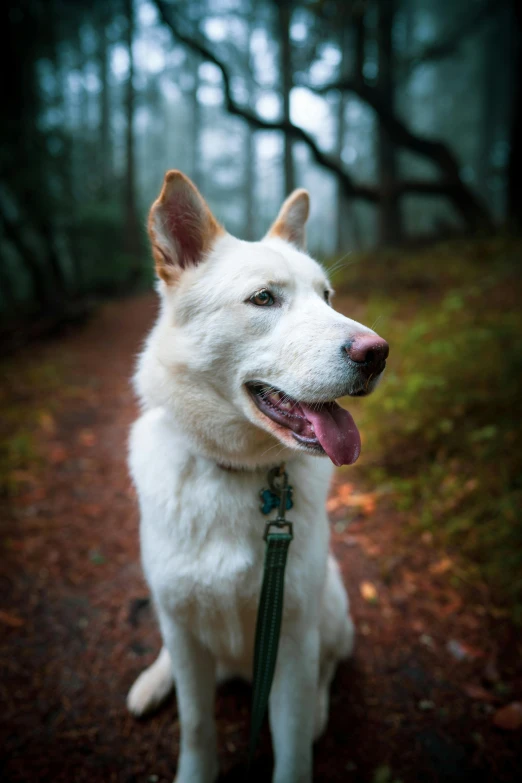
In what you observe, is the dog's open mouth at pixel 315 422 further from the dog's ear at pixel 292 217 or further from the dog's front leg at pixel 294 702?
the dog's ear at pixel 292 217

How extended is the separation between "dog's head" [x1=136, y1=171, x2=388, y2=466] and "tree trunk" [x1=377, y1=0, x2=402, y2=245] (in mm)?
8837

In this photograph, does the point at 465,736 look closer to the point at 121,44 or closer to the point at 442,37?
the point at 442,37

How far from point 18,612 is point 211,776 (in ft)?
5.58

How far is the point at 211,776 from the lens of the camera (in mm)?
1980

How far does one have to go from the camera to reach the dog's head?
4.89 ft

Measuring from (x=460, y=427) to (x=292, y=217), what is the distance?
8.39ft

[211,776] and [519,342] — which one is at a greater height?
[519,342]

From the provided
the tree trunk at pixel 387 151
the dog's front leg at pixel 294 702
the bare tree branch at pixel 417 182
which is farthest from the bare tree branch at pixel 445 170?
the dog's front leg at pixel 294 702

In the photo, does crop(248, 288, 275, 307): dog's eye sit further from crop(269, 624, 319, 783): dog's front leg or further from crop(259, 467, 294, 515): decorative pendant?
crop(269, 624, 319, 783): dog's front leg

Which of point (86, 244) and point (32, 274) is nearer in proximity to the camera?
point (32, 274)

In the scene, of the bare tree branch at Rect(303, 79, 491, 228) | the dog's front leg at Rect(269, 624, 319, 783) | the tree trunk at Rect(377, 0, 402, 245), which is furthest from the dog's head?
the tree trunk at Rect(377, 0, 402, 245)

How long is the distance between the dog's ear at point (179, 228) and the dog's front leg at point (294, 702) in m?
1.60

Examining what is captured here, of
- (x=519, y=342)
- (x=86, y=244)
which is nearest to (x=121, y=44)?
(x=86, y=244)

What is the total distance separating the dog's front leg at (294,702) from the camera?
1.74m
